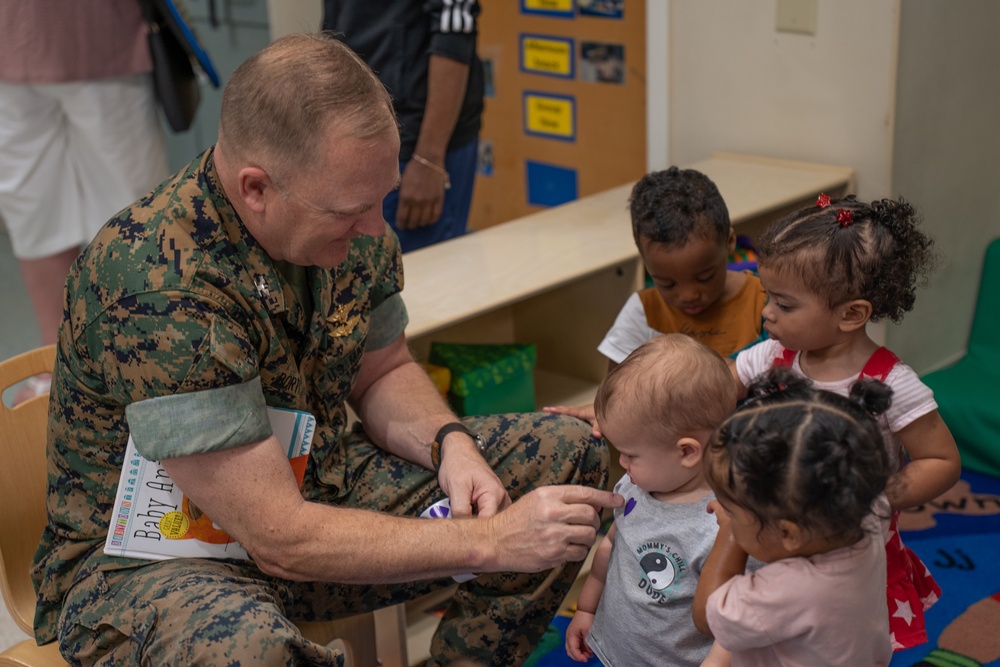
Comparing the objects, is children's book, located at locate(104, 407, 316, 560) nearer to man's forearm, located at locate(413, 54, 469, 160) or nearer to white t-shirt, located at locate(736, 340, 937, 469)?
white t-shirt, located at locate(736, 340, 937, 469)

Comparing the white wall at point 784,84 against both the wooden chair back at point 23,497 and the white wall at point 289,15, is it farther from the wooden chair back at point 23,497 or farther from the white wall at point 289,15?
the wooden chair back at point 23,497

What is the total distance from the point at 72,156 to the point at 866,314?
2.21 metres

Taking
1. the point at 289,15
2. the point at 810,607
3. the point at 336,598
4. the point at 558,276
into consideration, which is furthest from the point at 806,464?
the point at 289,15

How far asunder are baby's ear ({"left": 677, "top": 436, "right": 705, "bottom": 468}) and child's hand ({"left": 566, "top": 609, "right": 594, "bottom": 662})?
352 mm

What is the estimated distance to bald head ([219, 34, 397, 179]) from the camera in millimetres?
1461

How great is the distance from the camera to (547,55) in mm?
4055

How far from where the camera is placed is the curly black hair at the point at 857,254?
159cm

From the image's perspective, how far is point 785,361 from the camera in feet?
5.66

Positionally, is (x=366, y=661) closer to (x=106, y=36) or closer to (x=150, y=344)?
(x=150, y=344)

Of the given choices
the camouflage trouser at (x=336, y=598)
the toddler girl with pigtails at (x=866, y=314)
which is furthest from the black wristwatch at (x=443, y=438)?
the toddler girl with pigtails at (x=866, y=314)

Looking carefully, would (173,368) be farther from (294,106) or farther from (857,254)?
(857,254)

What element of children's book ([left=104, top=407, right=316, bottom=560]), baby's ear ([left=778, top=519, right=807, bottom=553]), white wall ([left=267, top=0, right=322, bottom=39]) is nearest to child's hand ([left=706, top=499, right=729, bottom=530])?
baby's ear ([left=778, top=519, right=807, bottom=553])

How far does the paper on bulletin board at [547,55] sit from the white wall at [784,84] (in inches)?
25.6

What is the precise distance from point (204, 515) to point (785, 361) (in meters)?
0.93
